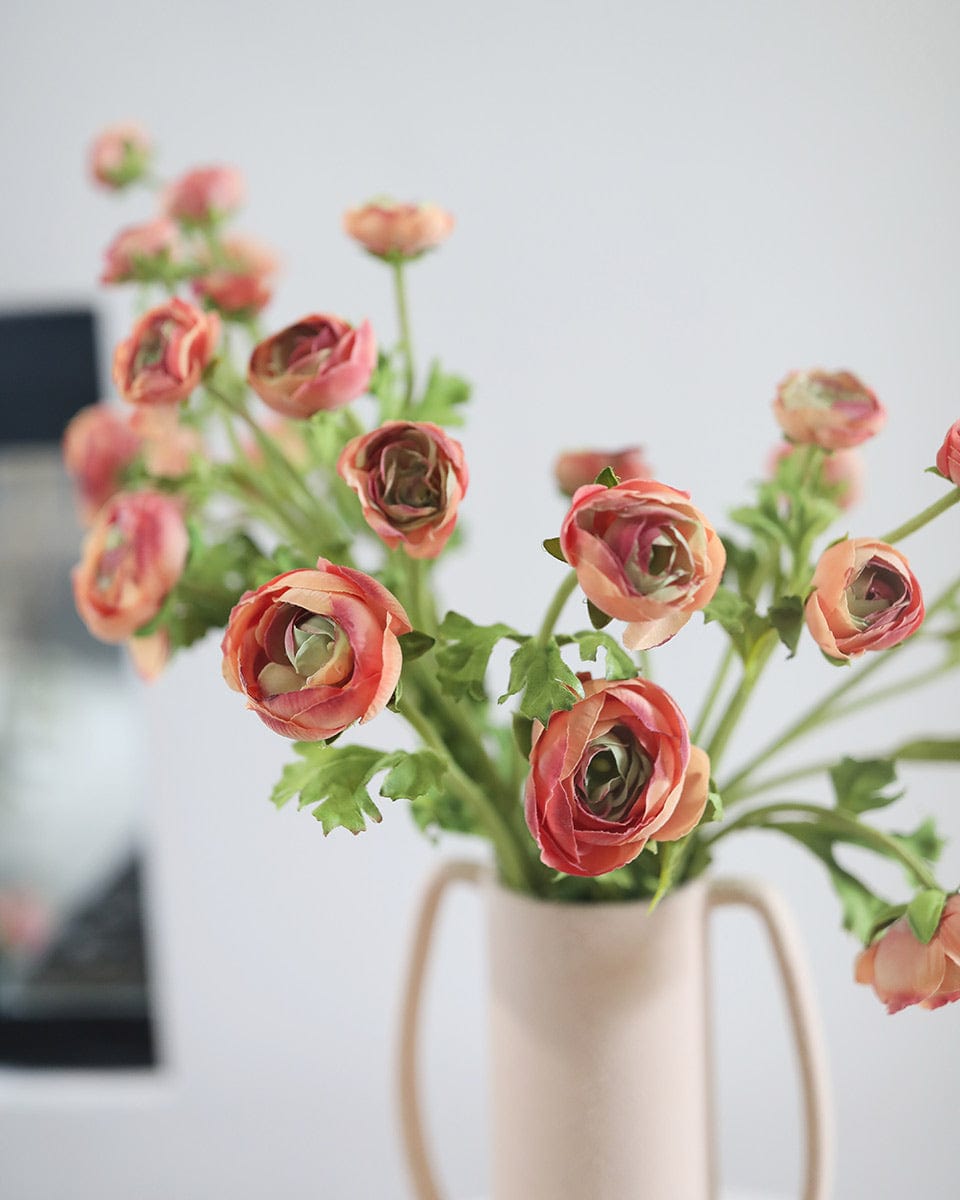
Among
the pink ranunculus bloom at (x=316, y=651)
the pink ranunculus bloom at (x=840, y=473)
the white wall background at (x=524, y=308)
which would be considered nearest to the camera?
the pink ranunculus bloom at (x=316, y=651)

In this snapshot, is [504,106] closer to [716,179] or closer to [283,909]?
[716,179]

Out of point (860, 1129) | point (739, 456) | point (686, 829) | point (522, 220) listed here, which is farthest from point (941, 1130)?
point (522, 220)

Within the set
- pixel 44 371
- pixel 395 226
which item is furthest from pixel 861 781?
pixel 44 371

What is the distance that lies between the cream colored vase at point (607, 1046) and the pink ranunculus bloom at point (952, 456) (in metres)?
0.24

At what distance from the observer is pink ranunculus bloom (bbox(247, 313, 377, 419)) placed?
48 centimetres

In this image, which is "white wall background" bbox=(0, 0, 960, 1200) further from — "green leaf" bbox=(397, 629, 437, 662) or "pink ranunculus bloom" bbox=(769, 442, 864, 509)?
"green leaf" bbox=(397, 629, 437, 662)

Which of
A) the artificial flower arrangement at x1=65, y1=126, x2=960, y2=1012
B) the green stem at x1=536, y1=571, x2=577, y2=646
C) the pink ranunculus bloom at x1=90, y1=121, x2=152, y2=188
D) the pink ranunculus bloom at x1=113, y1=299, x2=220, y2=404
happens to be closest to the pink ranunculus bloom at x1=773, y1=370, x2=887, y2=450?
the artificial flower arrangement at x1=65, y1=126, x2=960, y2=1012

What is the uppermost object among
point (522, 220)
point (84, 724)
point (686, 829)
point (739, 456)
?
point (522, 220)

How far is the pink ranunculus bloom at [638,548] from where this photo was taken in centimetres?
37

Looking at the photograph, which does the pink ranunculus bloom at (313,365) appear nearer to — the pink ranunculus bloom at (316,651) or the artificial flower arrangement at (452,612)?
the artificial flower arrangement at (452,612)

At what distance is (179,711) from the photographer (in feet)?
3.72

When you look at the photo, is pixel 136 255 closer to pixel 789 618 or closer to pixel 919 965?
pixel 789 618

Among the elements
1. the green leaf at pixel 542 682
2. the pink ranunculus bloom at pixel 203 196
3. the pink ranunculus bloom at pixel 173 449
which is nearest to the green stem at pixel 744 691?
the green leaf at pixel 542 682

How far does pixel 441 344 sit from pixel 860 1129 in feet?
2.65
